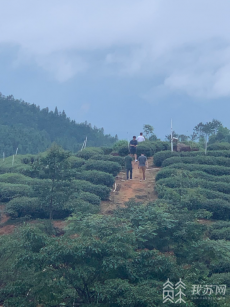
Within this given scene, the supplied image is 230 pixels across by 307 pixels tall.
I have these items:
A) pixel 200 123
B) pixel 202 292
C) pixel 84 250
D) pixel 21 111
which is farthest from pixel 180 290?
pixel 21 111

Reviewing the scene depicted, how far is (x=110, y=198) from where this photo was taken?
59.0 feet

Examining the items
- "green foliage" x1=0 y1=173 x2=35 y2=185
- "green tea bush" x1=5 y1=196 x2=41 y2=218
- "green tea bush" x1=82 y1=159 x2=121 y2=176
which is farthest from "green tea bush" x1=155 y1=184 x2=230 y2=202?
"green foliage" x1=0 y1=173 x2=35 y2=185

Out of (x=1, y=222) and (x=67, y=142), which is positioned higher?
(x=67, y=142)

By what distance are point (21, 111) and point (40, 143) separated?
1782 centimetres

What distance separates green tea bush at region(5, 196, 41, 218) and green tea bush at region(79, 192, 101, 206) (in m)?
1.69

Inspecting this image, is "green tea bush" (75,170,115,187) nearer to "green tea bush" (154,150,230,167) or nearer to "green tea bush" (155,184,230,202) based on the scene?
"green tea bush" (155,184,230,202)

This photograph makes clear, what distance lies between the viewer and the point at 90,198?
1593cm

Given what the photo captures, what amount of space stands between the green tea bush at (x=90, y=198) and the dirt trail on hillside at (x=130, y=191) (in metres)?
0.47

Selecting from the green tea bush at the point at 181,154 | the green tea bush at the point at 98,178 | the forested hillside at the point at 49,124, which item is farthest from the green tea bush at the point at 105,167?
the forested hillside at the point at 49,124

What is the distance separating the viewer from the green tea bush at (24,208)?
15.1 metres

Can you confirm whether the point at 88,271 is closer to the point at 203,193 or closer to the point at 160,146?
the point at 203,193

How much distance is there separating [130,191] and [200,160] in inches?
208

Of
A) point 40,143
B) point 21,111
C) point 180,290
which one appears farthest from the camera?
point 21,111

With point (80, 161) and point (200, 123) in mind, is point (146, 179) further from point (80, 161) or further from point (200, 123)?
point (200, 123)
